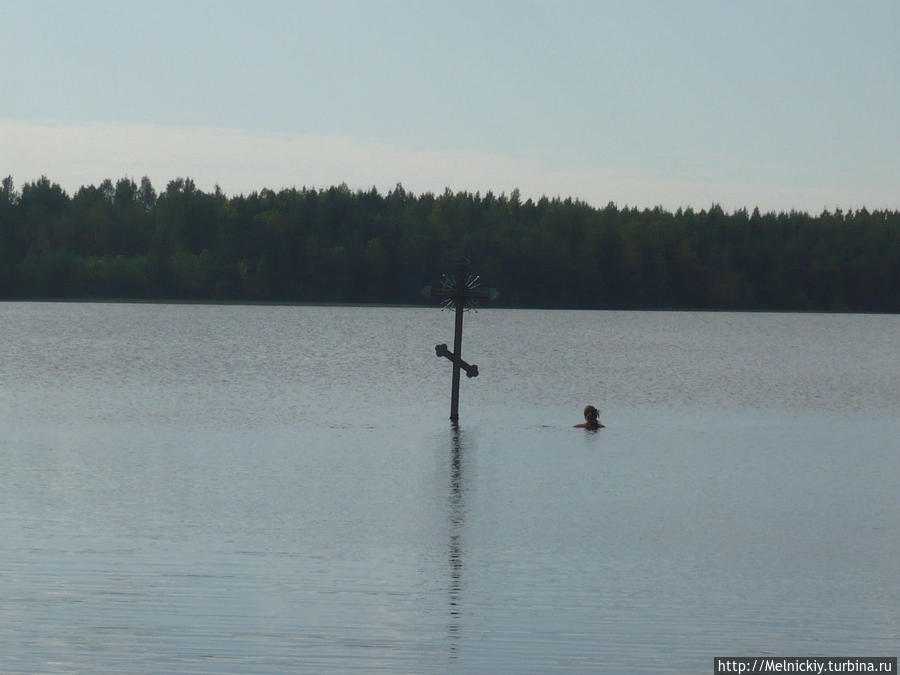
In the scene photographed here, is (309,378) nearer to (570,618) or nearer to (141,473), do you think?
(141,473)

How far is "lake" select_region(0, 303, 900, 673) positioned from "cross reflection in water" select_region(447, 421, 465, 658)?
0.08 metres

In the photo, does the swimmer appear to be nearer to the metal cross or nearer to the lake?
the lake

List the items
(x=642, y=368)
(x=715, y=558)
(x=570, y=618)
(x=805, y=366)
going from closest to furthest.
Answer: (x=570, y=618)
(x=715, y=558)
(x=642, y=368)
(x=805, y=366)

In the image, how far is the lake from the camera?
48.0ft

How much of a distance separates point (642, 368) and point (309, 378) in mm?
22935

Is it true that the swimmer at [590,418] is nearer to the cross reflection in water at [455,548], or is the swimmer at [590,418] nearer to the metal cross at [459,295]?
the metal cross at [459,295]

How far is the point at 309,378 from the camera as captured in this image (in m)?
65.8

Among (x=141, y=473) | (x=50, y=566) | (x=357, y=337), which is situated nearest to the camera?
(x=50, y=566)

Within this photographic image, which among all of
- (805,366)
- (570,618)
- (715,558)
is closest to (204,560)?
(570,618)

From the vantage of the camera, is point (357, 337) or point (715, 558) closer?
point (715, 558)

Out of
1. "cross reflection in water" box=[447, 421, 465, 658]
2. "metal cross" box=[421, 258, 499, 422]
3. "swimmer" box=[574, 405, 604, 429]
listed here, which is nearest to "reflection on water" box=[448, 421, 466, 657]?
"cross reflection in water" box=[447, 421, 465, 658]

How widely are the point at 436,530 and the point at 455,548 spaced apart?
182 cm

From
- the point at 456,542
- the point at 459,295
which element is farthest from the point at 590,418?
the point at 456,542

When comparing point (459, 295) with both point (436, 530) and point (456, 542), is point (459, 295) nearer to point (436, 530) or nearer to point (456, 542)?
point (436, 530)
